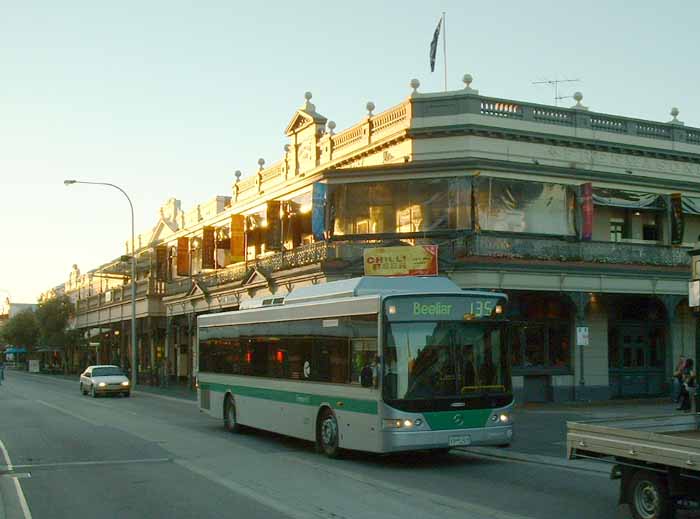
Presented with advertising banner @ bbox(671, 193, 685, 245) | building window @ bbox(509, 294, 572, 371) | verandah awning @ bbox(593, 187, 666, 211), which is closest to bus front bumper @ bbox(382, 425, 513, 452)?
building window @ bbox(509, 294, 572, 371)

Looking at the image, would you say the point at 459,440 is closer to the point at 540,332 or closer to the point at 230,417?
the point at 230,417

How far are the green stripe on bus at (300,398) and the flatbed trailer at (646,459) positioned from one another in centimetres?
486

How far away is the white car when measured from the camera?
40.0 m

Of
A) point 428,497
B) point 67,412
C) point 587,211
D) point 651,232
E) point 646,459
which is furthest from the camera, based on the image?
point 651,232

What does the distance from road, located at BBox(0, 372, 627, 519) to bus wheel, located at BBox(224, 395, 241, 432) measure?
90 cm

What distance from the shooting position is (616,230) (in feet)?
109

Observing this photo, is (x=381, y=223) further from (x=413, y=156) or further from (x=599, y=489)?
(x=599, y=489)

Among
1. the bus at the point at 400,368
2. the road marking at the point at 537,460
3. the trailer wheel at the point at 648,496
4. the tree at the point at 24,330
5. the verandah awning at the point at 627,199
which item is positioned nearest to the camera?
the trailer wheel at the point at 648,496

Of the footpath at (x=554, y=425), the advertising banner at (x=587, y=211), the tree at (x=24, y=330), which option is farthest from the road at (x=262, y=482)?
the tree at (x=24, y=330)

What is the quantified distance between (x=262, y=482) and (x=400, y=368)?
116 inches

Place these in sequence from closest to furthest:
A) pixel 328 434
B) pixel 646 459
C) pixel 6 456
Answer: pixel 646 459 < pixel 328 434 < pixel 6 456

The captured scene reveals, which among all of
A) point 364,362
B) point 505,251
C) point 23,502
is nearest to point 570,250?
point 505,251

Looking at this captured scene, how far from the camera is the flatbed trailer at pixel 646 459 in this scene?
8.80m

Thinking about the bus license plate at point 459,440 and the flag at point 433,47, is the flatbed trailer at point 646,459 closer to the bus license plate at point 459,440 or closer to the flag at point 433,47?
the bus license plate at point 459,440
